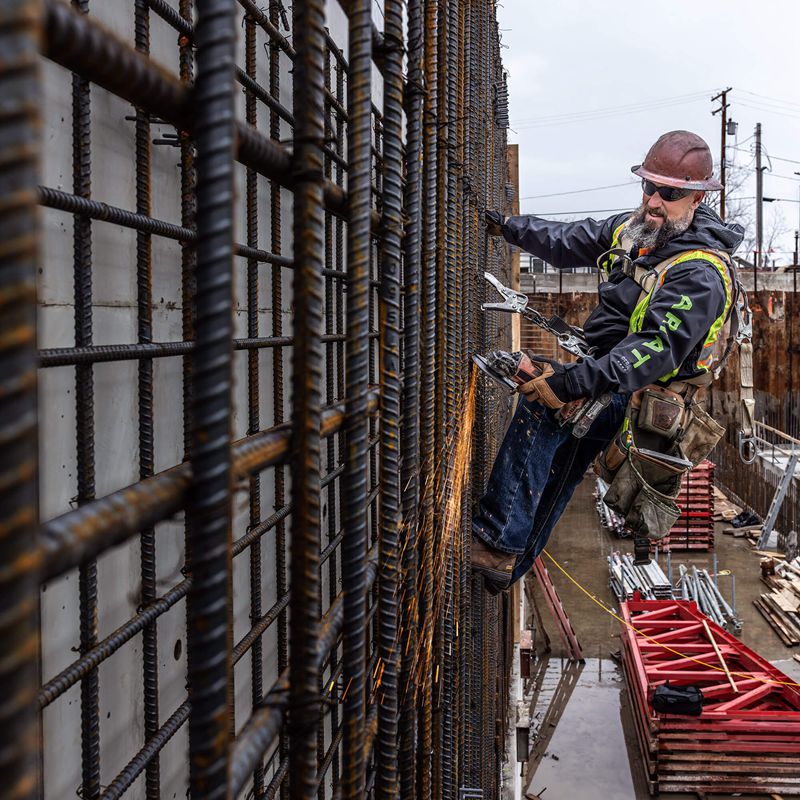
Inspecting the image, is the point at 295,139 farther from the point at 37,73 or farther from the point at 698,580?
the point at 698,580

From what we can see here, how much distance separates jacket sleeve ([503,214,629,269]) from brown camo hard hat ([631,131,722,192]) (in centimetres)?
41

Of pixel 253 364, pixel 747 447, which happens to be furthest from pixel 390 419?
pixel 747 447

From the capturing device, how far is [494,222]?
462 centimetres

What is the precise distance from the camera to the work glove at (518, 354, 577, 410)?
149 inches

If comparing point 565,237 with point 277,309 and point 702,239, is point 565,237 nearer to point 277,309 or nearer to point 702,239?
point 702,239

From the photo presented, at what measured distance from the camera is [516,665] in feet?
31.4

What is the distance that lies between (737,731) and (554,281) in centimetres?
2335

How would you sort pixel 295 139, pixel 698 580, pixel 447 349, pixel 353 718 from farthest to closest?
pixel 698 580 → pixel 447 349 → pixel 353 718 → pixel 295 139

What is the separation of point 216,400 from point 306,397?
276 mm

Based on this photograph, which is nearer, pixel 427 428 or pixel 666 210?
pixel 427 428

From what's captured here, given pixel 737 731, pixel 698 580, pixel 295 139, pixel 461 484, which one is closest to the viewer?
pixel 295 139

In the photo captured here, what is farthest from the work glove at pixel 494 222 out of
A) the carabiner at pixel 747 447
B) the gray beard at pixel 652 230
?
the carabiner at pixel 747 447

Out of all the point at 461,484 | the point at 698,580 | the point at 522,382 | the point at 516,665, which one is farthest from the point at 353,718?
the point at 698,580

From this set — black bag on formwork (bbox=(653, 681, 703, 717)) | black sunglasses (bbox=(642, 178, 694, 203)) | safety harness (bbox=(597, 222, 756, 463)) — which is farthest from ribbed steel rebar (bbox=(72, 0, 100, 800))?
black bag on formwork (bbox=(653, 681, 703, 717))
